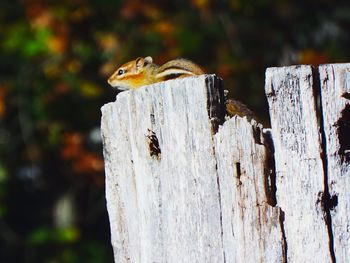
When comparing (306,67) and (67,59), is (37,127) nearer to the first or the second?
(67,59)

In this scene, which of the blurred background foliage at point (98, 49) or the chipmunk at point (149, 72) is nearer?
the chipmunk at point (149, 72)

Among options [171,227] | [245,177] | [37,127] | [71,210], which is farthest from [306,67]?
[71,210]

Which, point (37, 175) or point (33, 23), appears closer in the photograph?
point (33, 23)

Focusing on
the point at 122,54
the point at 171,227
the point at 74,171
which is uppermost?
the point at 122,54

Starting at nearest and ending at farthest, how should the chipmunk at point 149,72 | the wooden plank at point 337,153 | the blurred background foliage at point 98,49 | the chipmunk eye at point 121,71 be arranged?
→ the wooden plank at point 337,153
the chipmunk at point 149,72
the chipmunk eye at point 121,71
the blurred background foliage at point 98,49

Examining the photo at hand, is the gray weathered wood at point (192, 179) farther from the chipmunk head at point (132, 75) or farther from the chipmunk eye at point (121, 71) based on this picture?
the chipmunk eye at point (121, 71)

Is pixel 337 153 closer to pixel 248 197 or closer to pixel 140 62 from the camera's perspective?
pixel 248 197

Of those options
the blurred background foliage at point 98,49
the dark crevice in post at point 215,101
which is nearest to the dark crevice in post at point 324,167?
the dark crevice in post at point 215,101
